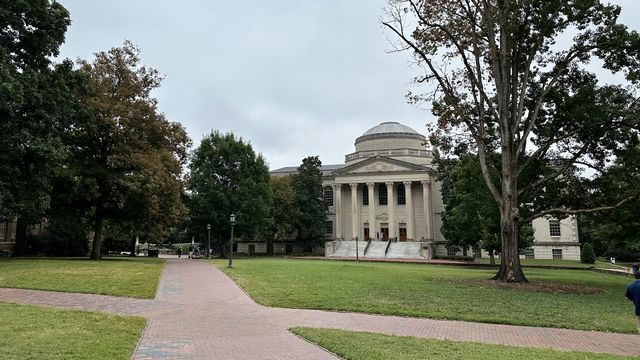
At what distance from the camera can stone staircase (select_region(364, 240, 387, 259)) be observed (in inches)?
2248

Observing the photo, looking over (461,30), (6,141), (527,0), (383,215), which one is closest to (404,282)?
(461,30)

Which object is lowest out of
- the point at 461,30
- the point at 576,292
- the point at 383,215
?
the point at 576,292

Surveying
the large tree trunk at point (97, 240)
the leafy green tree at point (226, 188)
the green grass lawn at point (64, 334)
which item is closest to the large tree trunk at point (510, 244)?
the green grass lawn at point (64, 334)

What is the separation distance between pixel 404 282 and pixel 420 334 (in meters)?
10.6

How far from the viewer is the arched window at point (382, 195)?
2655 inches

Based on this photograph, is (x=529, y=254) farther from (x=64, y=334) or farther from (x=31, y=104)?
(x=64, y=334)

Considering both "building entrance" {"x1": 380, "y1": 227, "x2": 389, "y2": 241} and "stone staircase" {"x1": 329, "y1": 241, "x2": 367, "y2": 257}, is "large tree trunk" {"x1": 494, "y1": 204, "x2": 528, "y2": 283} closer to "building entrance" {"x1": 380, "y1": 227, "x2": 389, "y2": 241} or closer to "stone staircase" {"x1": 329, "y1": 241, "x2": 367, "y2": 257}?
"stone staircase" {"x1": 329, "y1": 241, "x2": 367, "y2": 257}

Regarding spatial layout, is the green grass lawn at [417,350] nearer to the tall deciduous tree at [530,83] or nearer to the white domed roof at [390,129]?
the tall deciduous tree at [530,83]

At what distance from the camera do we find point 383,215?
66.5 meters

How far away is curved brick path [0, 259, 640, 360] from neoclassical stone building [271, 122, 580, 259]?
4662 cm

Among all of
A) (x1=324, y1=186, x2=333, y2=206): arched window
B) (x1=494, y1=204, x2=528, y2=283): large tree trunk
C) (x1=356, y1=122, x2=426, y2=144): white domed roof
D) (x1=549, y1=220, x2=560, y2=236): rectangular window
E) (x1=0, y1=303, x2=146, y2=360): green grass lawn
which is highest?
(x1=356, y1=122, x2=426, y2=144): white domed roof

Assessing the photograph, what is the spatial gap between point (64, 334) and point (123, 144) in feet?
82.2

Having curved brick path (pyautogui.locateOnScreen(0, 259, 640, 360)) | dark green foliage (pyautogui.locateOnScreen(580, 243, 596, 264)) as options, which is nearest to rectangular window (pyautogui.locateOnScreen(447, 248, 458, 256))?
dark green foliage (pyautogui.locateOnScreen(580, 243, 596, 264))

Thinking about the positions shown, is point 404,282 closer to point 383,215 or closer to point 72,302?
point 72,302
